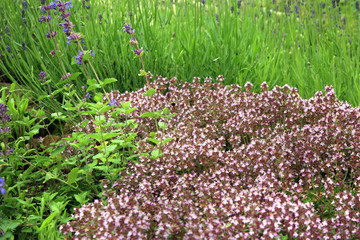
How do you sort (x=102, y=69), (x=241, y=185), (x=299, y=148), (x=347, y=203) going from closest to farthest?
(x=347, y=203) → (x=241, y=185) → (x=299, y=148) → (x=102, y=69)

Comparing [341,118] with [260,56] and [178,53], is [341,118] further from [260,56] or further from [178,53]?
[178,53]

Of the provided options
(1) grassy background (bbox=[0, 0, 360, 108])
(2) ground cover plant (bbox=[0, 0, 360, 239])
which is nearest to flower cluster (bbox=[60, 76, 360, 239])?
(2) ground cover plant (bbox=[0, 0, 360, 239])

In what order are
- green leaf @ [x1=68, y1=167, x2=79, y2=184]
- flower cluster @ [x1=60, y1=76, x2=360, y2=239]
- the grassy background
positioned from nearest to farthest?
flower cluster @ [x1=60, y1=76, x2=360, y2=239], green leaf @ [x1=68, y1=167, x2=79, y2=184], the grassy background

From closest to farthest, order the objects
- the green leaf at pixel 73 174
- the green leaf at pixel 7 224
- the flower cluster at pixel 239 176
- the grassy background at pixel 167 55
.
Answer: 1. the flower cluster at pixel 239 176
2. the green leaf at pixel 7 224
3. the green leaf at pixel 73 174
4. the grassy background at pixel 167 55

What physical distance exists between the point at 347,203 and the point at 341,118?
805 mm

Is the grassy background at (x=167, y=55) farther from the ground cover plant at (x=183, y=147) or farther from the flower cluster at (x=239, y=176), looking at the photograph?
the flower cluster at (x=239, y=176)

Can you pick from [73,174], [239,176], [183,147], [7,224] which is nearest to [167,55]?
[183,147]

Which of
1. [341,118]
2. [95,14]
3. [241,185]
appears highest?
[95,14]

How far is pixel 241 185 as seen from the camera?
250cm

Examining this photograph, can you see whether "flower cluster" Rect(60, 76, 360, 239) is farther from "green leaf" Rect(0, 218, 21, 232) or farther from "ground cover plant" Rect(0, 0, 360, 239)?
"green leaf" Rect(0, 218, 21, 232)

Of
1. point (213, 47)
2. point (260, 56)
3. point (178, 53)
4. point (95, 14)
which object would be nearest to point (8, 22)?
point (95, 14)

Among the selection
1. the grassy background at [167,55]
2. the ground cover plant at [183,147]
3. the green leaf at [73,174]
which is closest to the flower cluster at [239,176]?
the ground cover plant at [183,147]

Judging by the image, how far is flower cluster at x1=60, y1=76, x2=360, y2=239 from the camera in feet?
6.72

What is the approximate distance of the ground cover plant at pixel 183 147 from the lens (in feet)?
6.99
